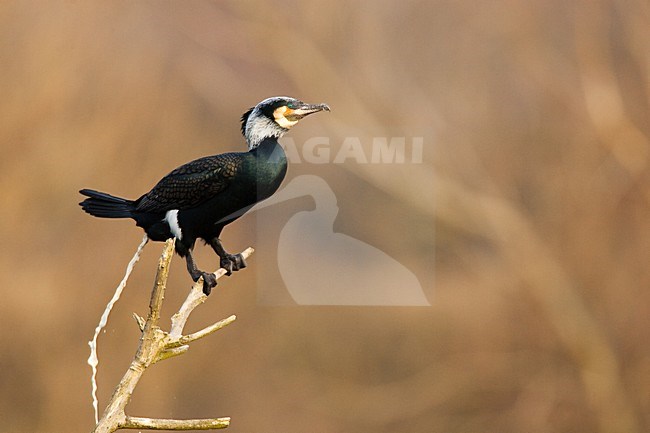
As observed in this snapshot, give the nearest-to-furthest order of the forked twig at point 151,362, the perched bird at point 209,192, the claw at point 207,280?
the forked twig at point 151,362
the perched bird at point 209,192
the claw at point 207,280

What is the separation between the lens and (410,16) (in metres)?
8.27

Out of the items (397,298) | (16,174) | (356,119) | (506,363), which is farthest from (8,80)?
(506,363)

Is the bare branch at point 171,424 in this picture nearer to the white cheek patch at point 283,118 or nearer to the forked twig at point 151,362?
the forked twig at point 151,362

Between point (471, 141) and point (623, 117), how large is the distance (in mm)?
1277

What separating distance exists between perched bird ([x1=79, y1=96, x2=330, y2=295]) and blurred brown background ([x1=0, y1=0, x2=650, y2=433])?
18.1ft

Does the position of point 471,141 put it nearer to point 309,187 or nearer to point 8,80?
point 309,187

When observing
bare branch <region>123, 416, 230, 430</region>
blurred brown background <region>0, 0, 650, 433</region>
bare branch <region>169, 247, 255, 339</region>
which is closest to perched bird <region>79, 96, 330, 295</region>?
bare branch <region>169, 247, 255, 339</region>

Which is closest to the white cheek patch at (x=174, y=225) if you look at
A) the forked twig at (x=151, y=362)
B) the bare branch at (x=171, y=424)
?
the forked twig at (x=151, y=362)

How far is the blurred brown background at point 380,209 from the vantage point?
778 cm

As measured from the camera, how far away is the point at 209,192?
2242mm

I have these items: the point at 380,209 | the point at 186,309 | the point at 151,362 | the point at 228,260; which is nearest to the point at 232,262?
the point at 228,260

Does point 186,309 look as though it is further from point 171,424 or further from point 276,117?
point 276,117

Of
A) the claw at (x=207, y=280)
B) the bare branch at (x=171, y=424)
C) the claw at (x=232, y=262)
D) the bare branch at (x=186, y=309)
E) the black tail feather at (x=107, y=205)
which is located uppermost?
the black tail feather at (x=107, y=205)

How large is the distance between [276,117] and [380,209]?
612cm
